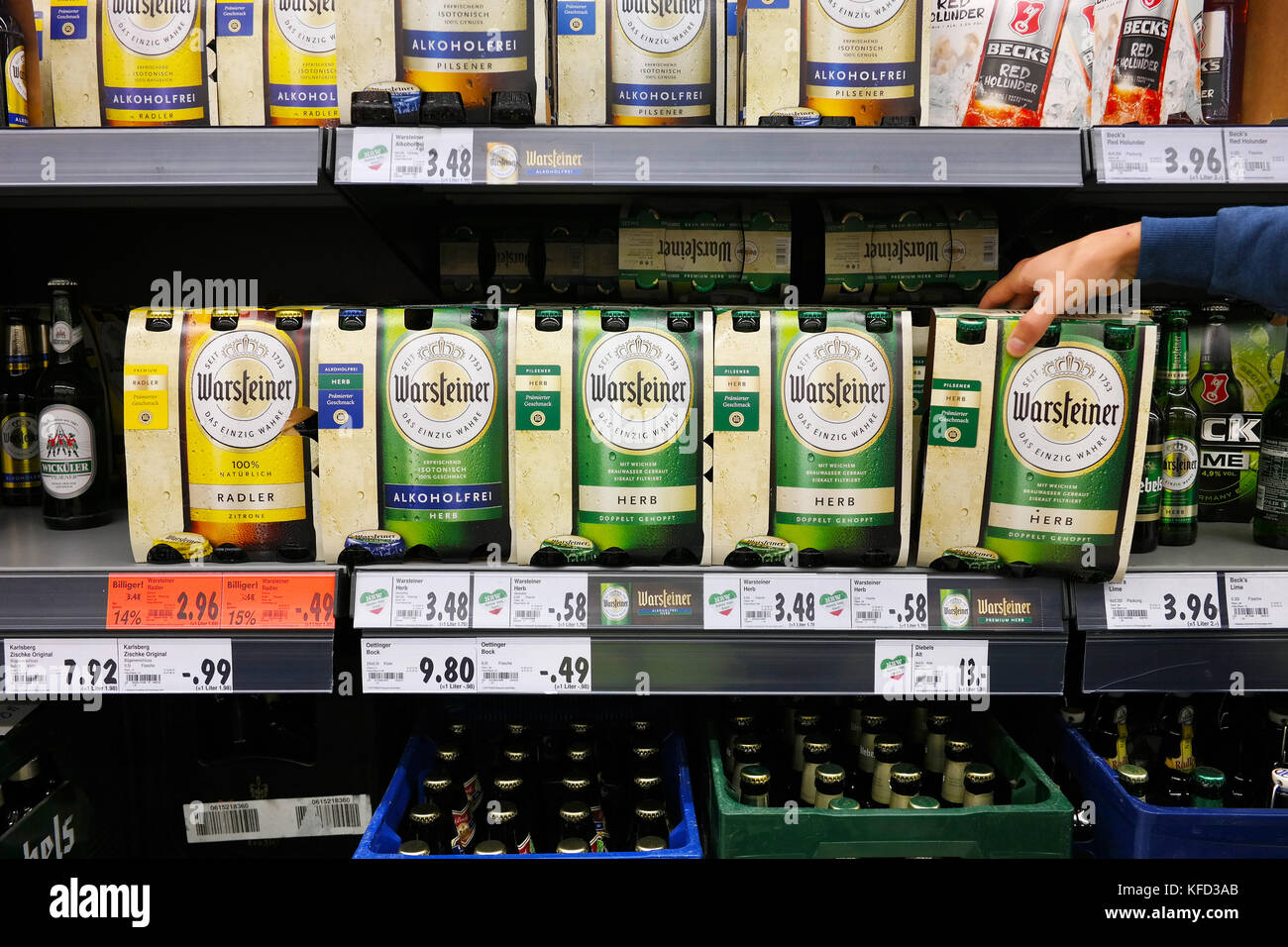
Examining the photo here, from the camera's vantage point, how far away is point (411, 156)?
1079 mm

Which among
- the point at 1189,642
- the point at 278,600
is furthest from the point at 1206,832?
the point at 278,600

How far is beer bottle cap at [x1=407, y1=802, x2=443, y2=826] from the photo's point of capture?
1.21m

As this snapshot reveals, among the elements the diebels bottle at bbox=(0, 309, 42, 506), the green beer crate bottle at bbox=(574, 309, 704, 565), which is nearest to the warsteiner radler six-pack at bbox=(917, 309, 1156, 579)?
the green beer crate bottle at bbox=(574, 309, 704, 565)

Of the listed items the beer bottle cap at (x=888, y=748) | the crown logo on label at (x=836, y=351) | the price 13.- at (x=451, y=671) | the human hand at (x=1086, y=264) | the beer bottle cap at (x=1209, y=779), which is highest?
the human hand at (x=1086, y=264)

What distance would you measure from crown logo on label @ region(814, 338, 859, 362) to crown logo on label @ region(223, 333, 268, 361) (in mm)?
773

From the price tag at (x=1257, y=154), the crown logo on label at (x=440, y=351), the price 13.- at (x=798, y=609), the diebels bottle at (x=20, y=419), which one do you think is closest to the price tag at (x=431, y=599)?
the crown logo on label at (x=440, y=351)

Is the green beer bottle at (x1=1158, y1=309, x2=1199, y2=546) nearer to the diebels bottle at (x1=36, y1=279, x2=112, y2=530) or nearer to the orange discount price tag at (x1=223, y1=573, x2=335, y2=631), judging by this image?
the orange discount price tag at (x1=223, y1=573, x2=335, y2=631)

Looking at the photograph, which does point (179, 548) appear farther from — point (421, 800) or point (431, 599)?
point (421, 800)

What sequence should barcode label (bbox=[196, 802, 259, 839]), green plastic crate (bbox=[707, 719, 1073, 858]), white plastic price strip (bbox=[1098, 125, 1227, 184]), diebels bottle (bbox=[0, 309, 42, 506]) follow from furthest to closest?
diebels bottle (bbox=[0, 309, 42, 506]), barcode label (bbox=[196, 802, 259, 839]), green plastic crate (bbox=[707, 719, 1073, 858]), white plastic price strip (bbox=[1098, 125, 1227, 184])

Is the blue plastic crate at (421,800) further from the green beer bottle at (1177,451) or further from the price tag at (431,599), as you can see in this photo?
the green beer bottle at (1177,451)

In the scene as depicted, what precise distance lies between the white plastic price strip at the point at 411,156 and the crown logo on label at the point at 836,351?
52cm

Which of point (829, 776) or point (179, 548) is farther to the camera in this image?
point (829, 776)

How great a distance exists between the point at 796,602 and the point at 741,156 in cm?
59

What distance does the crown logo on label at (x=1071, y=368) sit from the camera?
1113 millimetres
